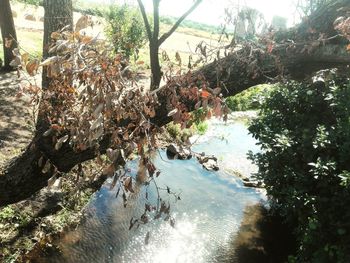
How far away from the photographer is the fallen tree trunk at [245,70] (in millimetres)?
5133

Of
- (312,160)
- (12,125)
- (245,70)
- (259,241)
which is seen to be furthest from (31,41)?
(245,70)

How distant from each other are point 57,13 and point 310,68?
478 centimetres

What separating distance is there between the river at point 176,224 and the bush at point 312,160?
187cm

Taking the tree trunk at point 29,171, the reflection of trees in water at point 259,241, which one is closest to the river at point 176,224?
the reflection of trees in water at point 259,241

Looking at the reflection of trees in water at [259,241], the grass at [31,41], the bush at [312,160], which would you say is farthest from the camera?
the grass at [31,41]

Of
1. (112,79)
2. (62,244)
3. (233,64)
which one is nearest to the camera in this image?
(112,79)

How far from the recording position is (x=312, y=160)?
24.6 ft

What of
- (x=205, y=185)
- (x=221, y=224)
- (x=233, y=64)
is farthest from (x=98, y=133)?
(x=205, y=185)

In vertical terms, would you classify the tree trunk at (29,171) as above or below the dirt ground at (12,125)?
above

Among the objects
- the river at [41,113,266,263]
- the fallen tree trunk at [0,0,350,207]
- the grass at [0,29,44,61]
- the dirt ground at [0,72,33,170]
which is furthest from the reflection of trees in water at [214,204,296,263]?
the grass at [0,29,44,61]

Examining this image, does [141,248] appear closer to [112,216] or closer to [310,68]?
[112,216]

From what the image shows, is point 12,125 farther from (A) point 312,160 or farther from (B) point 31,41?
(B) point 31,41

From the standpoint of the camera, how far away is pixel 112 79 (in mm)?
2420

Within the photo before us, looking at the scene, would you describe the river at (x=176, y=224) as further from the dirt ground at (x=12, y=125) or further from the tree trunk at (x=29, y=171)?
the dirt ground at (x=12, y=125)
